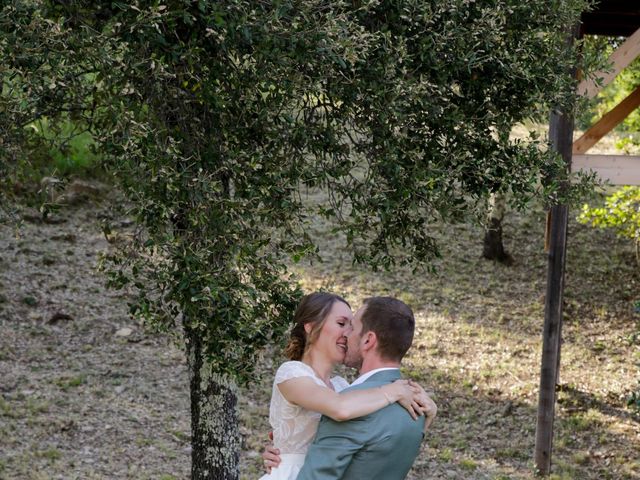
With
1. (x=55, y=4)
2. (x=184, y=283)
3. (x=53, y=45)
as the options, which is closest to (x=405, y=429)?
(x=184, y=283)

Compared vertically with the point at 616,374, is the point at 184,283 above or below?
above

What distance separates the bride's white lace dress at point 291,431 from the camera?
12.4 ft

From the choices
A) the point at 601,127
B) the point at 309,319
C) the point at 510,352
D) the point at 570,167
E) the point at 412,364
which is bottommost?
the point at 412,364

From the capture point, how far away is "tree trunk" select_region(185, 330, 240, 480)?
6543 mm

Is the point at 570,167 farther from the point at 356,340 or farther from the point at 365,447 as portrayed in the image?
the point at 365,447

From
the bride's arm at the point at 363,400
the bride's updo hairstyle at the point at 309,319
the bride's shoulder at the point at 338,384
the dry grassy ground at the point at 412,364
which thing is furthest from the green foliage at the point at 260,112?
the dry grassy ground at the point at 412,364

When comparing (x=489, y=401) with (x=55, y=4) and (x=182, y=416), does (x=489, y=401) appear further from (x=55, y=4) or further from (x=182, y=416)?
(x=55, y=4)

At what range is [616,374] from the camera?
37.2 feet

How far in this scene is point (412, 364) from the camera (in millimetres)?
11328

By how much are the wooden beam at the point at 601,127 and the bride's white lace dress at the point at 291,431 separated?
5980mm

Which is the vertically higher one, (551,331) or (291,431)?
(291,431)

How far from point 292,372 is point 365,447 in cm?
55

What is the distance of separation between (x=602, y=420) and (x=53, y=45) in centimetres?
787

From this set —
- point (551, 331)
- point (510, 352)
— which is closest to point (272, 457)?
point (551, 331)
